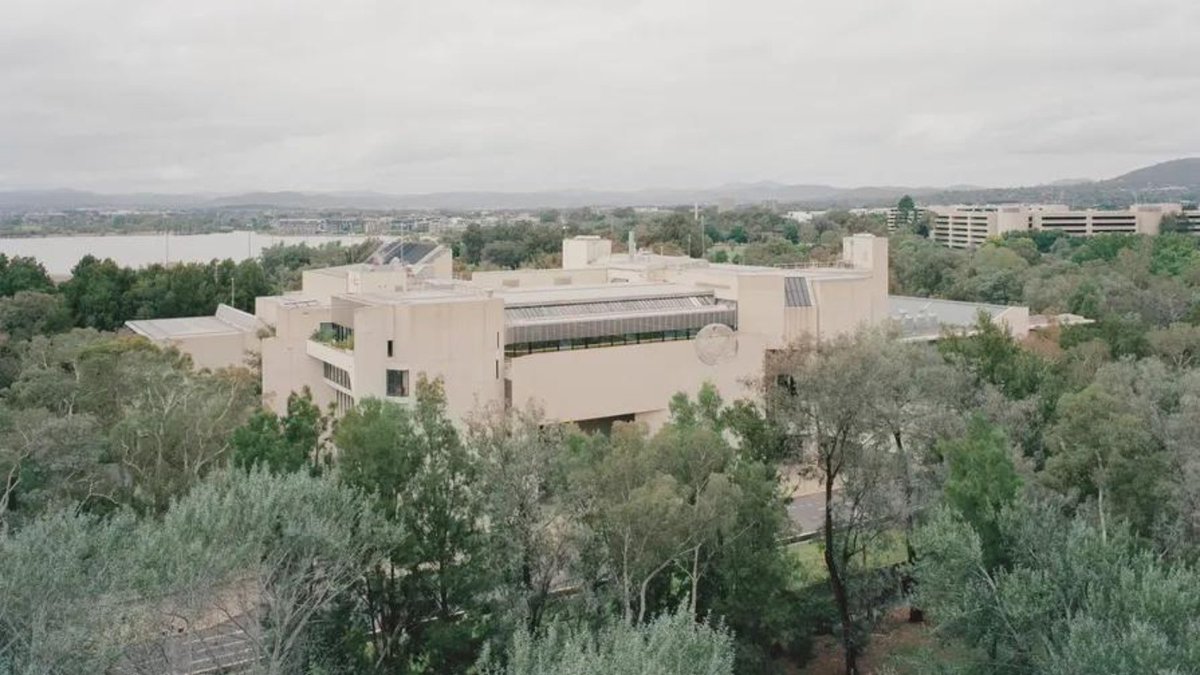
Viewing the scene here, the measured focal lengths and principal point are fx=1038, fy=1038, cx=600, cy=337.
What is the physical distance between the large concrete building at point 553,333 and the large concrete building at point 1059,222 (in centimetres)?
11461

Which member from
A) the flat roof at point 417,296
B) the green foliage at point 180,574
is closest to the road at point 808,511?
the flat roof at point 417,296

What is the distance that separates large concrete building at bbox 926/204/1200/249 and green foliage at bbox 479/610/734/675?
14610 centimetres

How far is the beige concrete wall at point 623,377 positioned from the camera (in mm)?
42094

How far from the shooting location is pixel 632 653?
1522 cm

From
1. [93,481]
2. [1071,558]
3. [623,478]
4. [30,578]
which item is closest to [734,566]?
[623,478]

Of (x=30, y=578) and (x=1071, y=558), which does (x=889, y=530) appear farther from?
(x=30, y=578)

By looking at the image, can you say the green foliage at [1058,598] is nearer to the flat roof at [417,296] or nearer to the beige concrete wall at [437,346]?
the beige concrete wall at [437,346]

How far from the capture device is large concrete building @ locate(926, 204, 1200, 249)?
510 feet

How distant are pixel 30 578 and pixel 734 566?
1398 cm

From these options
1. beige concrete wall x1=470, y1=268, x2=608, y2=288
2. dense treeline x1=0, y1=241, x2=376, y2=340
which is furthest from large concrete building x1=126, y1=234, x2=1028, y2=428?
dense treeline x1=0, y1=241, x2=376, y2=340

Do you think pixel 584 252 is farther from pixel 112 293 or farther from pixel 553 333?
pixel 112 293

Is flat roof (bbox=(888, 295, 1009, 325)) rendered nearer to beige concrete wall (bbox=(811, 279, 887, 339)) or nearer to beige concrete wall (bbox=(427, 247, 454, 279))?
beige concrete wall (bbox=(811, 279, 887, 339))

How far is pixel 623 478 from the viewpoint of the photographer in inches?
873

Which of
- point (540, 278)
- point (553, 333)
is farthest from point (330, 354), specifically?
point (540, 278)
